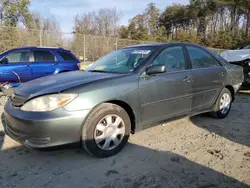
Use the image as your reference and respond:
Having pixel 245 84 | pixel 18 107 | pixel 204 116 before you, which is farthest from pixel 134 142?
pixel 245 84

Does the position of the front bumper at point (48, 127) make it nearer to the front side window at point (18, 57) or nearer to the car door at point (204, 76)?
the car door at point (204, 76)

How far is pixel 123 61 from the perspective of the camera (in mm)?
3803

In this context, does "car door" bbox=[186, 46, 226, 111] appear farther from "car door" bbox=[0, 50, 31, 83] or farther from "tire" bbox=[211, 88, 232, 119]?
"car door" bbox=[0, 50, 31, 83]

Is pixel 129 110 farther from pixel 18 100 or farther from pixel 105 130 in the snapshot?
pixel 18 100

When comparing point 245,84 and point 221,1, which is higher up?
point 221,1

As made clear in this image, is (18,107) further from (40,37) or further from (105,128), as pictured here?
(40,37)

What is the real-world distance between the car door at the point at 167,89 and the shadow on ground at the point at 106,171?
1.98ft

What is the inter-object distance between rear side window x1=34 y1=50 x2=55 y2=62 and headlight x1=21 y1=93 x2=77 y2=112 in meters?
5.45

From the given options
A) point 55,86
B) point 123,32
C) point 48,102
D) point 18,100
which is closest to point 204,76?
point 55,86

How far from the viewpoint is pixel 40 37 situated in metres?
13.0

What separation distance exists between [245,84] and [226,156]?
4.80 metres

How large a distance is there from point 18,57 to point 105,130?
19.2 ft

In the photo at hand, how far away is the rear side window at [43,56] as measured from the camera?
777 centimetres

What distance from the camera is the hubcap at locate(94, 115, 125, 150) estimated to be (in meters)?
2.99
